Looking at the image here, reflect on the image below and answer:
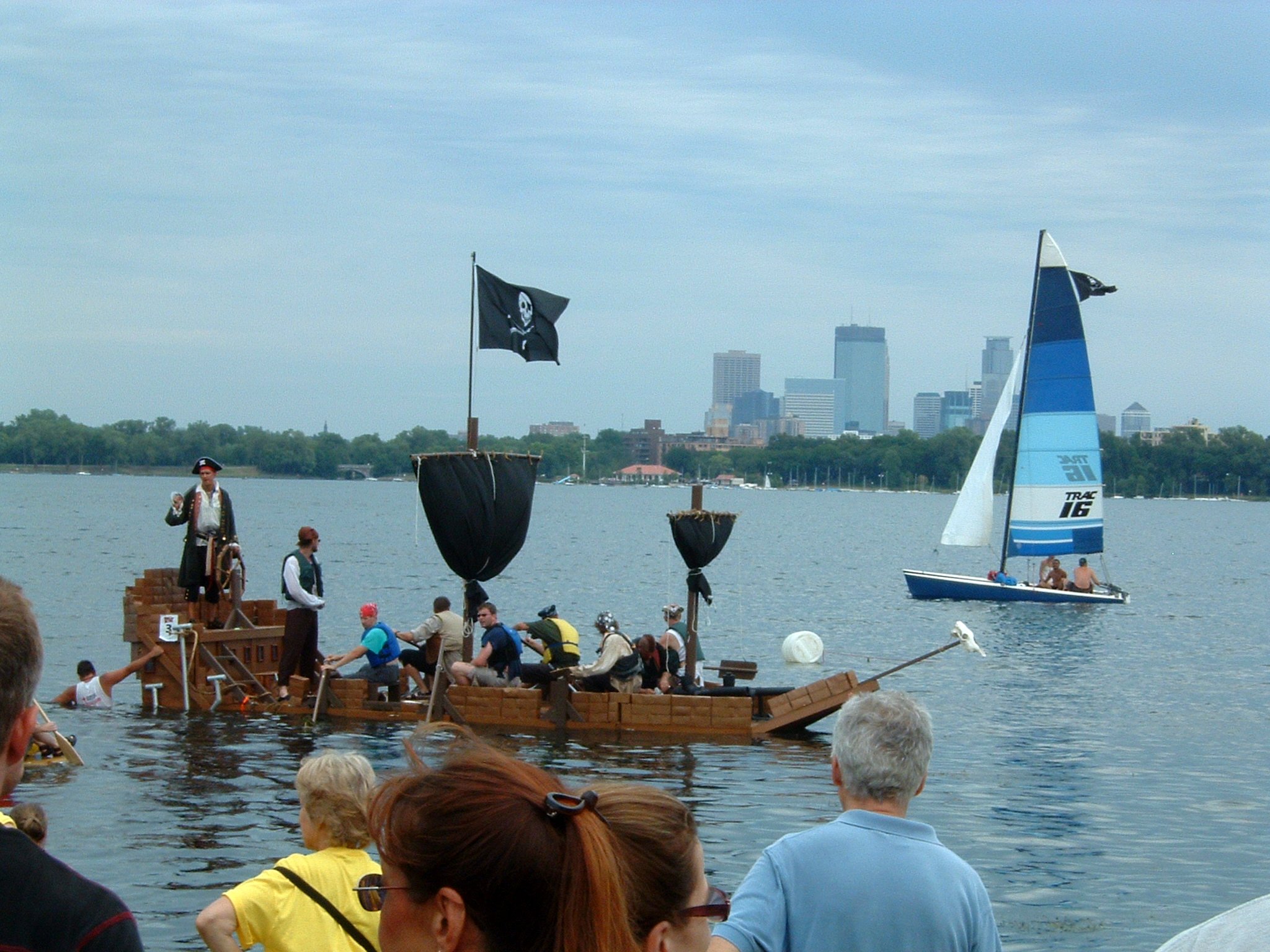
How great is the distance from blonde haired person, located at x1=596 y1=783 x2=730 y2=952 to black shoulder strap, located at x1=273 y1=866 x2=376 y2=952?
7.23 feet

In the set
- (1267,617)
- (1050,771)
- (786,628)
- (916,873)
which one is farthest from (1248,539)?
(916,873)

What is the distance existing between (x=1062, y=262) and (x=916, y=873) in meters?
49.1

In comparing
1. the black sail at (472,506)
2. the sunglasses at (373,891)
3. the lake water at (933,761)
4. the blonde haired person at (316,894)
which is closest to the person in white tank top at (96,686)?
the lake water at (933,761)

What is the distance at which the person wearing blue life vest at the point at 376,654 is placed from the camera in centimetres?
1983

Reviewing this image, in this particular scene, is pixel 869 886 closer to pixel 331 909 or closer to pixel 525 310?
pixel 331 909

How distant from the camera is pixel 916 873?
395 cm

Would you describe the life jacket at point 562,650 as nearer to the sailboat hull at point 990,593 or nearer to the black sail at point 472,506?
the black sail at point 472,506

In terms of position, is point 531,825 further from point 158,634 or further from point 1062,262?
point 1062,262

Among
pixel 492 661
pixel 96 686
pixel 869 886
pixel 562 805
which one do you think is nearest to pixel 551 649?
pixel 492 661

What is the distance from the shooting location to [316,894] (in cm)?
448

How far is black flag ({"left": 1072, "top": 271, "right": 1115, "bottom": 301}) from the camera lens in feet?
165

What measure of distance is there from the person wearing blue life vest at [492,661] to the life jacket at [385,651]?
4.69ft

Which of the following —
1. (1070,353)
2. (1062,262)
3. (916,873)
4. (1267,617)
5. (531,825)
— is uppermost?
(1062,262)

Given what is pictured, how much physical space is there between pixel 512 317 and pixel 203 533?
5.16 metres
